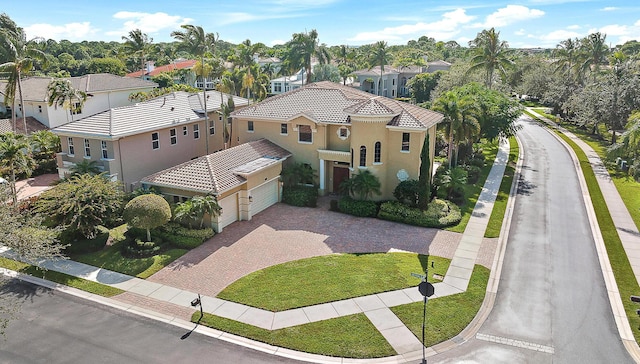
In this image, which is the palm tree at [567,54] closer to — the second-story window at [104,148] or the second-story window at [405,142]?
the second-story window at [405,142]

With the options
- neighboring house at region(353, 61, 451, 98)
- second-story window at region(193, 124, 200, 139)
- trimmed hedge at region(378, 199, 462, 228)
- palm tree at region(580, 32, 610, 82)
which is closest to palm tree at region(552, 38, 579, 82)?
palm tree at region(580, 32, 610, 82)

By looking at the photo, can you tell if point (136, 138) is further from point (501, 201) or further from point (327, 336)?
point (501, 201)

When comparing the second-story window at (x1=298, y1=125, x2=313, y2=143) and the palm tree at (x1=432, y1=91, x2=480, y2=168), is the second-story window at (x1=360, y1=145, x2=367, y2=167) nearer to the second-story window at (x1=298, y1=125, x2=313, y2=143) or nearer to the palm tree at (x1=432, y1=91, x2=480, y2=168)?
the second-story window at (x1=298, y1=125, x2=313, y2=143)

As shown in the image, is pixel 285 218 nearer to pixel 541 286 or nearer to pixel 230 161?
pixel 230 161

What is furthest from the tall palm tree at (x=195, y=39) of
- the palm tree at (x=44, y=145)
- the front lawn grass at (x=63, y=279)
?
the front lawn grass at (x=63, y=279)

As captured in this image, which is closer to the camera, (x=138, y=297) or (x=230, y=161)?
(x=138, y=297)

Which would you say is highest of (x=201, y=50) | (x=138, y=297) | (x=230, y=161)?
(x=201, y=50)

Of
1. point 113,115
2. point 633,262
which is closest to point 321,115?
point 113,115
